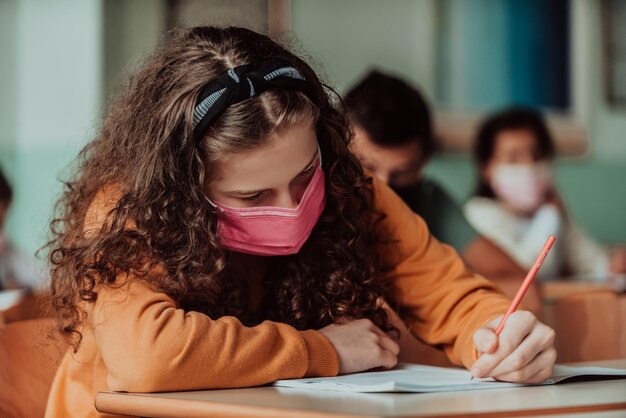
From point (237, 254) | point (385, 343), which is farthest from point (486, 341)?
point (237, 254)

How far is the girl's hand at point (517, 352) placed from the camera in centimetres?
108

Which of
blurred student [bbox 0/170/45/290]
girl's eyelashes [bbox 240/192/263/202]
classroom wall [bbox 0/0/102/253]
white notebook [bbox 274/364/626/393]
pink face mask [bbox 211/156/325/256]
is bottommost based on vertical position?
blurred student [bbox 0/170/45/290]

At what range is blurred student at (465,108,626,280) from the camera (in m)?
3.92

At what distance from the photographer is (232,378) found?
1083 millimetres

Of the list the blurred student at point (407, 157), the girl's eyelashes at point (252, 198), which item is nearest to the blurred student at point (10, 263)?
the blurred student at point (407, 157)

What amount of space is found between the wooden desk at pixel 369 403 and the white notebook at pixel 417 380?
A: 2cm

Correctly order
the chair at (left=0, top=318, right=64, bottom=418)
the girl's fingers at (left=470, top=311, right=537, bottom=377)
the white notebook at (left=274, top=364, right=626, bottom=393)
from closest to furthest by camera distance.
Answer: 1. the white notebook at (left=274, top=364, right=626, bottom=393)
2. the girl's fingers at (left=470, top=311, right=537, bottom=377)
3. the chair at (left=0, top=318, right=64, bottom=418)

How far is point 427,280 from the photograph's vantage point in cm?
143

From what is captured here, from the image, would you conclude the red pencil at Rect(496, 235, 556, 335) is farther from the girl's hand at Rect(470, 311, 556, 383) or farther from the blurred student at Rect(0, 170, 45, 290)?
the blurred student at Rect(0, 170, 45, 290)

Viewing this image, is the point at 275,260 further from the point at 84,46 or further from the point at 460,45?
the point at 460,45

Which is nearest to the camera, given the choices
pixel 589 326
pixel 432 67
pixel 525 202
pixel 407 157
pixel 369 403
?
pixel 369 403

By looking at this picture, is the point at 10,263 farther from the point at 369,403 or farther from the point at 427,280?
the point at 369,403

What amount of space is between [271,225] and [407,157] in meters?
1.23

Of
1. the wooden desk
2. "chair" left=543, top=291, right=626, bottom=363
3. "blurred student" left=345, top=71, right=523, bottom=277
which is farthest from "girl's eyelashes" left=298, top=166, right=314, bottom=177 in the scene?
"blurred student" left=345, top=71, right=523, bottom=277
